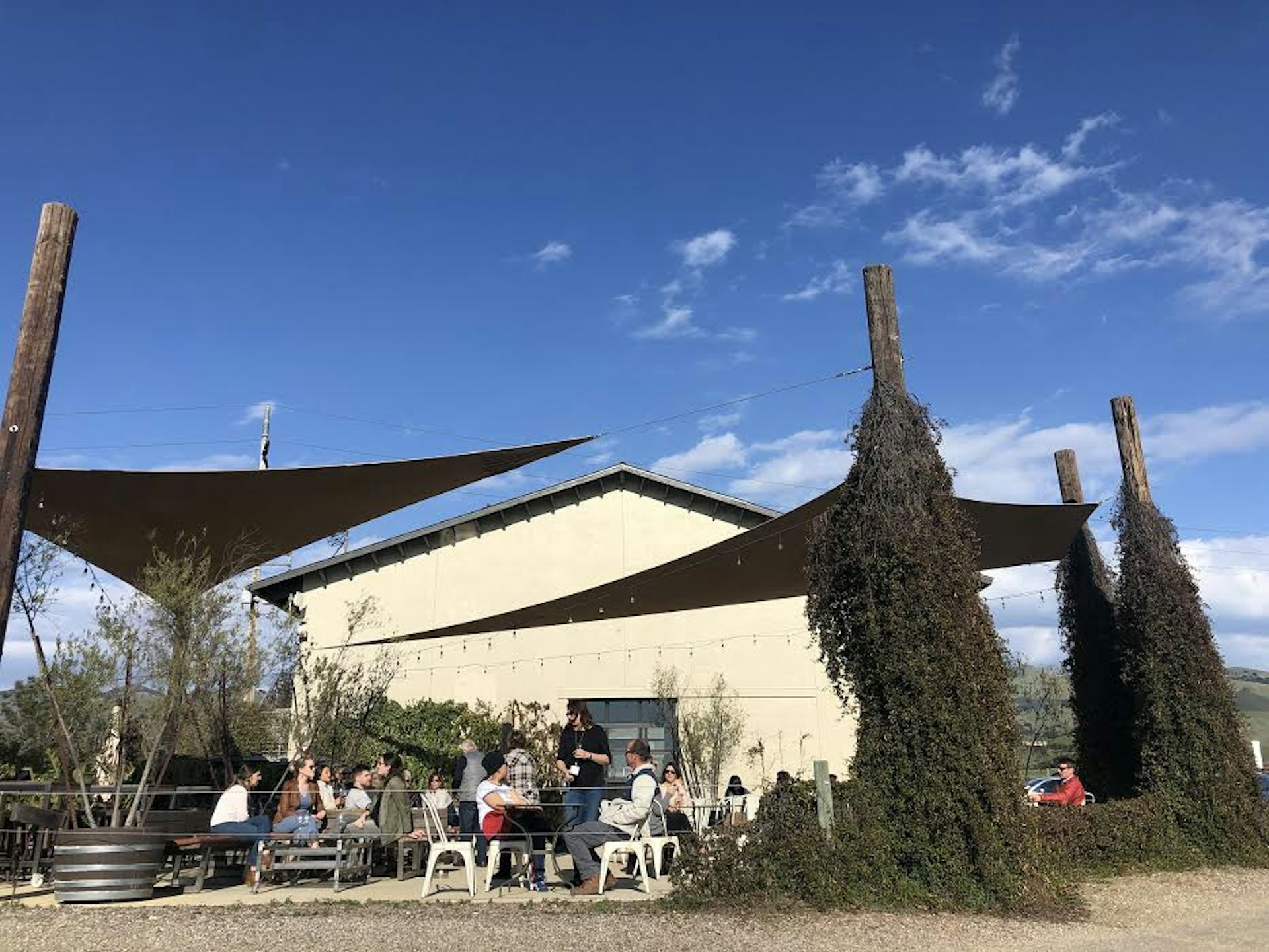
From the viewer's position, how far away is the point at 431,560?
1483 cm

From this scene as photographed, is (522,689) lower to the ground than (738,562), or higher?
lower

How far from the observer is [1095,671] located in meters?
9.13

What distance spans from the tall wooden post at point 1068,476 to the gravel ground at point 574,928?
4.75 metres

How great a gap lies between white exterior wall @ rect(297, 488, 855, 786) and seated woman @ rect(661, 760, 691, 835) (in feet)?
21.3

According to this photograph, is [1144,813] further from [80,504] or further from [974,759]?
[80,504]

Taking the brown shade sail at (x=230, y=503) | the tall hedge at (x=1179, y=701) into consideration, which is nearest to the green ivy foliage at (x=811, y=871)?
the tall hedge at (x=1179, y=701)

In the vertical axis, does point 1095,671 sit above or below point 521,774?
above

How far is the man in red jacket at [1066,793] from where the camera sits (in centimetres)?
761

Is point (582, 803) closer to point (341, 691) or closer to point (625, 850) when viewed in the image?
point (625, 850)

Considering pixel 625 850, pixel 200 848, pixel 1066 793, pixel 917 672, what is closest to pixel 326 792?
pixel 200 848

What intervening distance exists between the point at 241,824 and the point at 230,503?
271 cm

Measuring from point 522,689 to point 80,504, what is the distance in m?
7.67

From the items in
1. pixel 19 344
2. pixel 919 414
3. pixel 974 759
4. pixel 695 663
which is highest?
pixel 19 344

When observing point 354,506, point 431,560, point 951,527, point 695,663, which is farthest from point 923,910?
point 431,560
